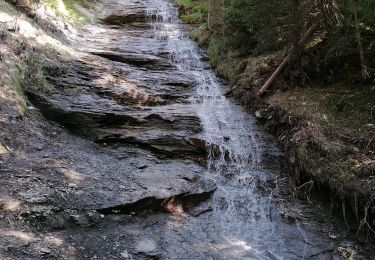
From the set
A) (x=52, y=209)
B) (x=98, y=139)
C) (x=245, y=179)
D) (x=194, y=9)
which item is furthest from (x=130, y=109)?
(x=194, y=9)

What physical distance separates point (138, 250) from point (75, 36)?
1006 cm

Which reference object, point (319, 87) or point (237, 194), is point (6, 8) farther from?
point (319, 87)

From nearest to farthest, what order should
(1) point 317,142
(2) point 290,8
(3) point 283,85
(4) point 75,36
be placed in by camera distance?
(1) point 317,142 → (2) point 290,8 → (3) point 283,85 → (4) point 75,36

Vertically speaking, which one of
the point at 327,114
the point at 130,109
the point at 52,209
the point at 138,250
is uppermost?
the point at 327,114

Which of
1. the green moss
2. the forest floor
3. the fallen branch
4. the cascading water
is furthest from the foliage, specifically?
the fallen branch

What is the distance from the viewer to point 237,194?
25.4ft

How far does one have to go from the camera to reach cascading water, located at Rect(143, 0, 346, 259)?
6414 millimetres

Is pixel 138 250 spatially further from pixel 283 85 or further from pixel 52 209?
pixel 283 85

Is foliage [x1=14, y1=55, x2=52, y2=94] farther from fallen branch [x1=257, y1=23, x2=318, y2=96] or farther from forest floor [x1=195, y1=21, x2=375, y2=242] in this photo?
fallen branch [x1=257, y1=23, x2=318, y2=96]

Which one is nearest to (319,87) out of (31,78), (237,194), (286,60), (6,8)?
(286,60)

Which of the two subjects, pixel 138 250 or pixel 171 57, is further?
pixel 171 57

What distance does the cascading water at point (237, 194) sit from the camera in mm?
6414

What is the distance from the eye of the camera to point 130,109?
9727 millimetres

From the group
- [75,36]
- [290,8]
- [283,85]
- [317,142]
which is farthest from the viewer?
[75,36]
